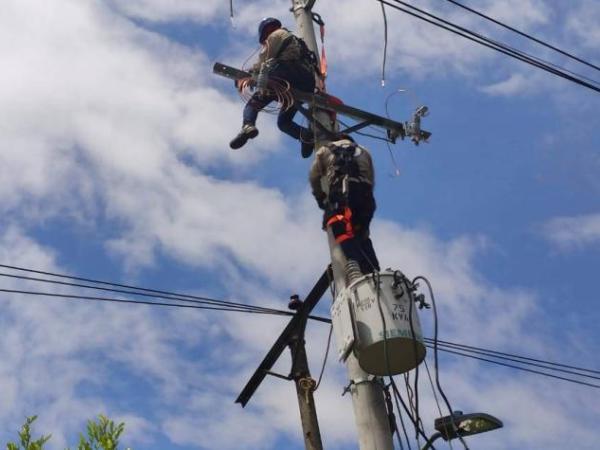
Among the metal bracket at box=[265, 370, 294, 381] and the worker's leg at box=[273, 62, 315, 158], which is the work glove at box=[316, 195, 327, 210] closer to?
the worker's leg at box=[273, 62, 315, 158]

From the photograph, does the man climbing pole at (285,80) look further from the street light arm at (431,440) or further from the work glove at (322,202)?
the street light arm at (431,440)

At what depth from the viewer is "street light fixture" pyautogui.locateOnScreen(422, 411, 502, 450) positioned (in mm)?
4805

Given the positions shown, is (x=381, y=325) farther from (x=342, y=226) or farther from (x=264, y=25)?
(x=264, y=25)

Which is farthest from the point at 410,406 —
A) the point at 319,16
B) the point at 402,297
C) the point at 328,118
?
the point at 319,16

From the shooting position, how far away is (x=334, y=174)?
5426 mm

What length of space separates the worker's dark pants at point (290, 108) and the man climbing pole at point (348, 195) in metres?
1.31

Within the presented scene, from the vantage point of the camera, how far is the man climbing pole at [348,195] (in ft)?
17.0

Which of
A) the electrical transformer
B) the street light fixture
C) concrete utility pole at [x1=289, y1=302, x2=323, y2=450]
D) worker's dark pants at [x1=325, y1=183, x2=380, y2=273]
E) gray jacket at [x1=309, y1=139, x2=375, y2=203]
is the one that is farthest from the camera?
concrete utility pole at [x1=289, y1=302, x2=323, y2=450]

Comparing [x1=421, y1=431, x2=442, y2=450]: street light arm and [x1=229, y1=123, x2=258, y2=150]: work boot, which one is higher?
[x1=229, y1=123, x2=258, y2=150]: work boot

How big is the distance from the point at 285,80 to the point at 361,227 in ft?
7.08

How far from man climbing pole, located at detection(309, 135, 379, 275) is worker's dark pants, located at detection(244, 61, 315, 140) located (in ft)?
4.29

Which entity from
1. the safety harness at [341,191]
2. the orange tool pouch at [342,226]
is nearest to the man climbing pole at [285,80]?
the safety harness at [341,191]

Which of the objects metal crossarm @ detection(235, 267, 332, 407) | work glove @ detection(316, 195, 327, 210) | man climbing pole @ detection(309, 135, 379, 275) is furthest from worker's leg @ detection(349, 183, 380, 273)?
metal crossarm @ detection(235, 267, 332, 407)

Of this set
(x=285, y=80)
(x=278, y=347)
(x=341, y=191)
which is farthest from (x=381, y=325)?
(x=278, y=347)
